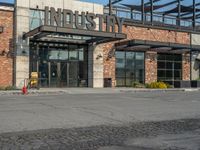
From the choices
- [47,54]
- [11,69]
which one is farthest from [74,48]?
[11,69]

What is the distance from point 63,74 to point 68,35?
426 cm

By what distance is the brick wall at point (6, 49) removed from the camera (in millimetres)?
32156

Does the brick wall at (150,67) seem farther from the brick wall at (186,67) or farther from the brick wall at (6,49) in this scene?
the brick wall at (6,49)

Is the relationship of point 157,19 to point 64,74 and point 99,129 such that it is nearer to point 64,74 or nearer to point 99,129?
point 64,74

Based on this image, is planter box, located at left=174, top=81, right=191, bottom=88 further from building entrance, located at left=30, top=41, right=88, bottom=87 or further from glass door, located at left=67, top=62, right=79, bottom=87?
glass door, located at left=67, top=62, right=79, bottom=87

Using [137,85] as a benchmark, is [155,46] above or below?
above

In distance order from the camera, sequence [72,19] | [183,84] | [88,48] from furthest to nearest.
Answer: [183,84], [88,48], [72,19]

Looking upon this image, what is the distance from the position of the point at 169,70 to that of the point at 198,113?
2822 cm

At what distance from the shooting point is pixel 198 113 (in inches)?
594

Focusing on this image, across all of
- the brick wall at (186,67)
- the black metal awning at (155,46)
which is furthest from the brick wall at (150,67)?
the brick wall at (186,67)

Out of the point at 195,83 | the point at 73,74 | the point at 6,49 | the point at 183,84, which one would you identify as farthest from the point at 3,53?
the point at 195,83

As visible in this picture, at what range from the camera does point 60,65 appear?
35.6m

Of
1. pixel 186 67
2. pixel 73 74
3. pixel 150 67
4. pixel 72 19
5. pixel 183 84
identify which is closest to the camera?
pixel 72 19

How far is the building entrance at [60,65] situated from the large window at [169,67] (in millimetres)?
9227
